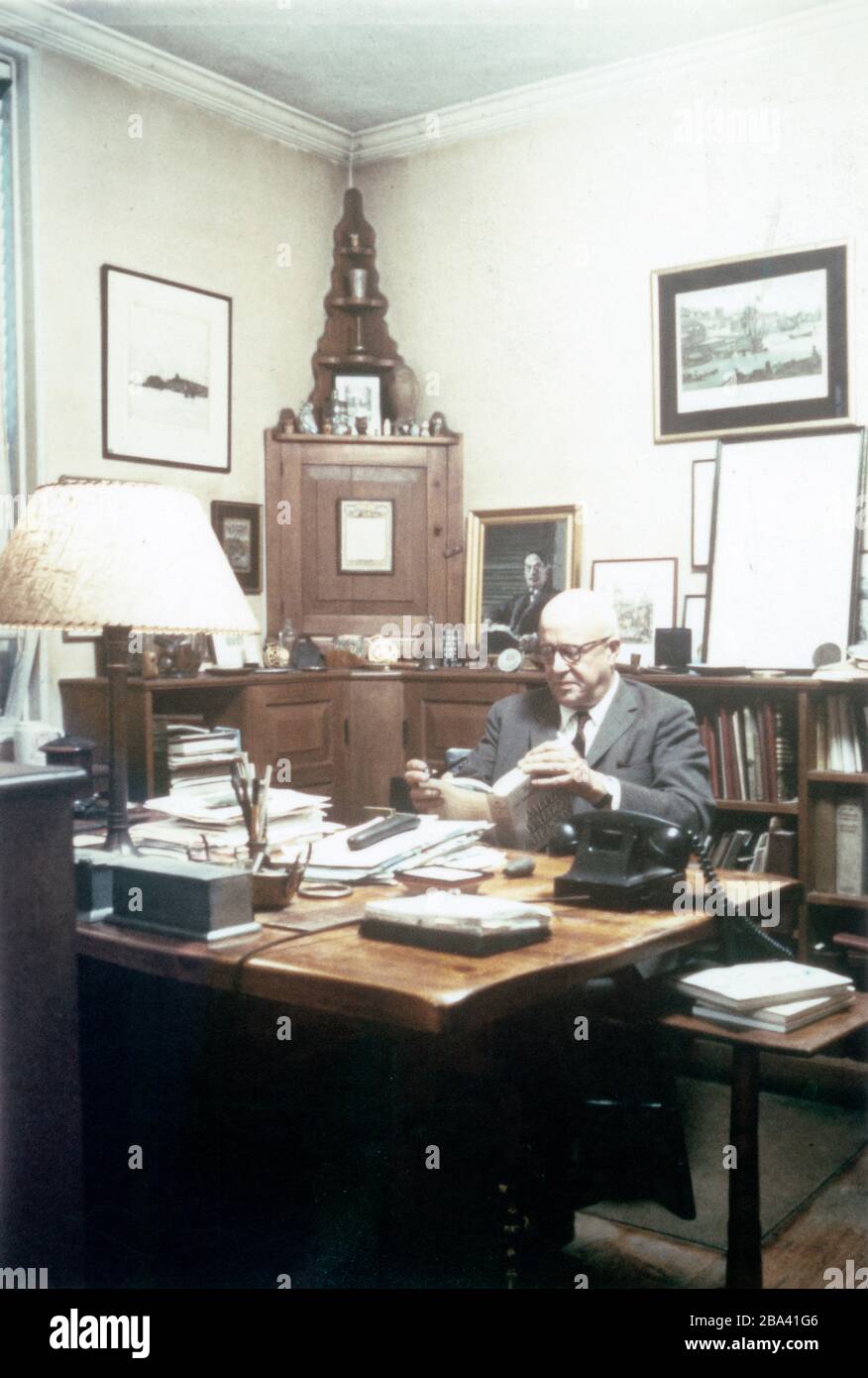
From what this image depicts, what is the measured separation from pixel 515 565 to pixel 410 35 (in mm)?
1785

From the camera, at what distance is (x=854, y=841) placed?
339cm

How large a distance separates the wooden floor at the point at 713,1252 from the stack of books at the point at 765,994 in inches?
24.8

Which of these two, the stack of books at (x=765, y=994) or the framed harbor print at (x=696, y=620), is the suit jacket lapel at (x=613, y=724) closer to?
the stack of books at (x=765, y=994)

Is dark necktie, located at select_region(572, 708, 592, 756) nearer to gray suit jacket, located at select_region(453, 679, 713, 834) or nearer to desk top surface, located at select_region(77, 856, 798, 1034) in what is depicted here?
gray suit jacket, located at select_region(453, 679, 713, 834)

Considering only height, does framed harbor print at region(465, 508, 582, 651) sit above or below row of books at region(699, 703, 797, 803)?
above

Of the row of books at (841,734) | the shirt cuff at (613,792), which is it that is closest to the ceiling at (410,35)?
the row of books at (841,734)

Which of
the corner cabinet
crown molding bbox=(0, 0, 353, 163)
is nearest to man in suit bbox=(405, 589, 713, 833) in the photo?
the corner cabinet

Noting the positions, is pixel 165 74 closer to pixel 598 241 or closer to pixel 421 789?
pixel 598 241

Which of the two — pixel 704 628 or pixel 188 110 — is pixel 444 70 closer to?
pixel 188 110

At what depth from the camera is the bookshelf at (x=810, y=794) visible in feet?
11.1

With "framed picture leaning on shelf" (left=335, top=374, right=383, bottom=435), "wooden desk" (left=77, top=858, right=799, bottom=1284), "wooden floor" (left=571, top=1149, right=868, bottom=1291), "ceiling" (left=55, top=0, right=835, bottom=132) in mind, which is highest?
"ceiling" (left=55, top=0, right=835, bottom=132)

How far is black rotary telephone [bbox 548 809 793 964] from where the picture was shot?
1.87m
